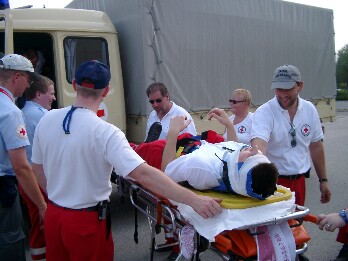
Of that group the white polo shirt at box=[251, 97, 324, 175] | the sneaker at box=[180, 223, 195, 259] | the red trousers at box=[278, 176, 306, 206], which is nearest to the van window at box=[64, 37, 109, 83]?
the white polo shirt at box=[251, 97, 324, 175]

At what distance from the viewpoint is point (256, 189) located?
222 centimetres

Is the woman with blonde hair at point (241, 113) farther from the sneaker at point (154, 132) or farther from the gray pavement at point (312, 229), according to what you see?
the gray pavement at point (312, 229)

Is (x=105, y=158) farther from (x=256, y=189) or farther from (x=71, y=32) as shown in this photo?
(x=71, y=32)

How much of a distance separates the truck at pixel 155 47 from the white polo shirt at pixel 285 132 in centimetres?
227

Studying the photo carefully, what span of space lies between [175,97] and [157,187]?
3.57m

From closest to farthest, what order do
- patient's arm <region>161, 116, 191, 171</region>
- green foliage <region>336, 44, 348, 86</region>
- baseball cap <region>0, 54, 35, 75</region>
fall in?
baseball cap <region>0, 54, 35, 75</region>
patient's arm <region>161, 116, 191, 171</region>
green foliage <region>336, 44, 348, 86</region>

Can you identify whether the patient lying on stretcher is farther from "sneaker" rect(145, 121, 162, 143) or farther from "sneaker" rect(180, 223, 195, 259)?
"sneaker" rect(145, 121, 162, 143)

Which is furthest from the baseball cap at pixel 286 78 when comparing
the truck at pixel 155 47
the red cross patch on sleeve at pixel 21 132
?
the truck at pixel 155 47

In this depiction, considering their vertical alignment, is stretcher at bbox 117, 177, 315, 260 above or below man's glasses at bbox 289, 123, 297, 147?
below

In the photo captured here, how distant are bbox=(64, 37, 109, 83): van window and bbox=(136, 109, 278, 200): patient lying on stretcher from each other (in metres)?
2.64

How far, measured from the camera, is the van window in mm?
5156

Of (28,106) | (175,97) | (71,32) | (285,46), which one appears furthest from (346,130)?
(28,106)

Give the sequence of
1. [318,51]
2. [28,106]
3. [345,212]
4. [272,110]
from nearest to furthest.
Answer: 1. [345,212]
2. [272,110]
3. [28,106]
4. [318,51]

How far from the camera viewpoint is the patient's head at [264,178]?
220 cm
